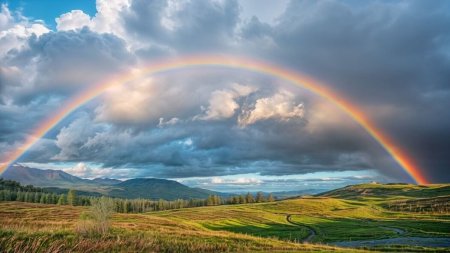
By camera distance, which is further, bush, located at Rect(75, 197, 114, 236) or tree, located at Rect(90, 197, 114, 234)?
tree, located at Rect(90, 197, 114, 234)

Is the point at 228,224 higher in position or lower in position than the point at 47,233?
lower

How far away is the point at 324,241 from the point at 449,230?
50133 mm

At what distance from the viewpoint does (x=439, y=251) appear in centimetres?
7269

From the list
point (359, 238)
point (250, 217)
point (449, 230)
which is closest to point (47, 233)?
point (359, 238)

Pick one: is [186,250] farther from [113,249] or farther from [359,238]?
[359,238]

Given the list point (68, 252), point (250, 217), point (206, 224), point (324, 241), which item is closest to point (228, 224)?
point (206, 224)

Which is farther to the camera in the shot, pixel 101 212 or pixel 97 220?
pixel 101 212

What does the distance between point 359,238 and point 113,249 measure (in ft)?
331

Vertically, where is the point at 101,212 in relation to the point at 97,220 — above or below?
above

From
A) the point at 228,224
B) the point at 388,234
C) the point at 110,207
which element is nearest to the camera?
the point at 110,207

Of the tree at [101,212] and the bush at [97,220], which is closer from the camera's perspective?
the bush at [97,220]

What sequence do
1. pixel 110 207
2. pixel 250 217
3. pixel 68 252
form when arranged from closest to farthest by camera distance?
pixel 68 252 < pixel 110 207 < pixel 250 217

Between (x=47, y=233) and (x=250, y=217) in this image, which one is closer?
(x=47, y=233)

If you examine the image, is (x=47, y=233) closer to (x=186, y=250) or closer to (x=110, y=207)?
(x=186, y=250)
